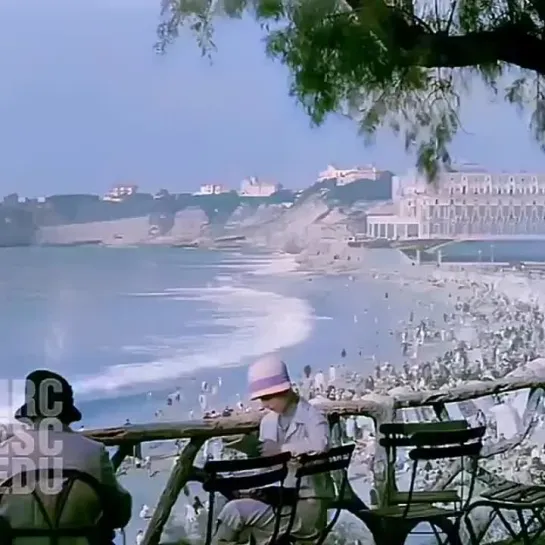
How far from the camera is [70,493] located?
2.86 meters

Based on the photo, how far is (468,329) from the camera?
4.46m

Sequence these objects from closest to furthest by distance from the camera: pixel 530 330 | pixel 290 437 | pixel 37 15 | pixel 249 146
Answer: pixel 290 437
pixel 37 15
pixel 249 146
pixel 530 330

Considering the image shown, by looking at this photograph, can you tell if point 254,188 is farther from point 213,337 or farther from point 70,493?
point 70,493

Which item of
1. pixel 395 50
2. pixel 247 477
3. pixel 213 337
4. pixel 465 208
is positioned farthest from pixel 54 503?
pixel 465 208

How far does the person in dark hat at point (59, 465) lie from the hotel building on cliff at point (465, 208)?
179 cm

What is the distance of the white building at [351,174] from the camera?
4258 mm

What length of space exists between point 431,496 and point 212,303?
1.07 metres

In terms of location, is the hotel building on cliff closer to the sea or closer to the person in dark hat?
the sea

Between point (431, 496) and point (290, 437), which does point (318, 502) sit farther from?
point (431, 496)

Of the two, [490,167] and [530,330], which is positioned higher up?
[490,167]

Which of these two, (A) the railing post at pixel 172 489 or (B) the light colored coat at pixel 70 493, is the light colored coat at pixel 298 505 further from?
(B) the light colored coat at pixel 70 493

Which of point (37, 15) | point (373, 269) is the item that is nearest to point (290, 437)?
point (373, 269)

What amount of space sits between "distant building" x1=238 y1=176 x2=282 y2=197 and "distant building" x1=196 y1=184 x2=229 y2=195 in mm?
69

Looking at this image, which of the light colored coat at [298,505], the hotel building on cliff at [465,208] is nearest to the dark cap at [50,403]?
the light colored coat at [298,505]
